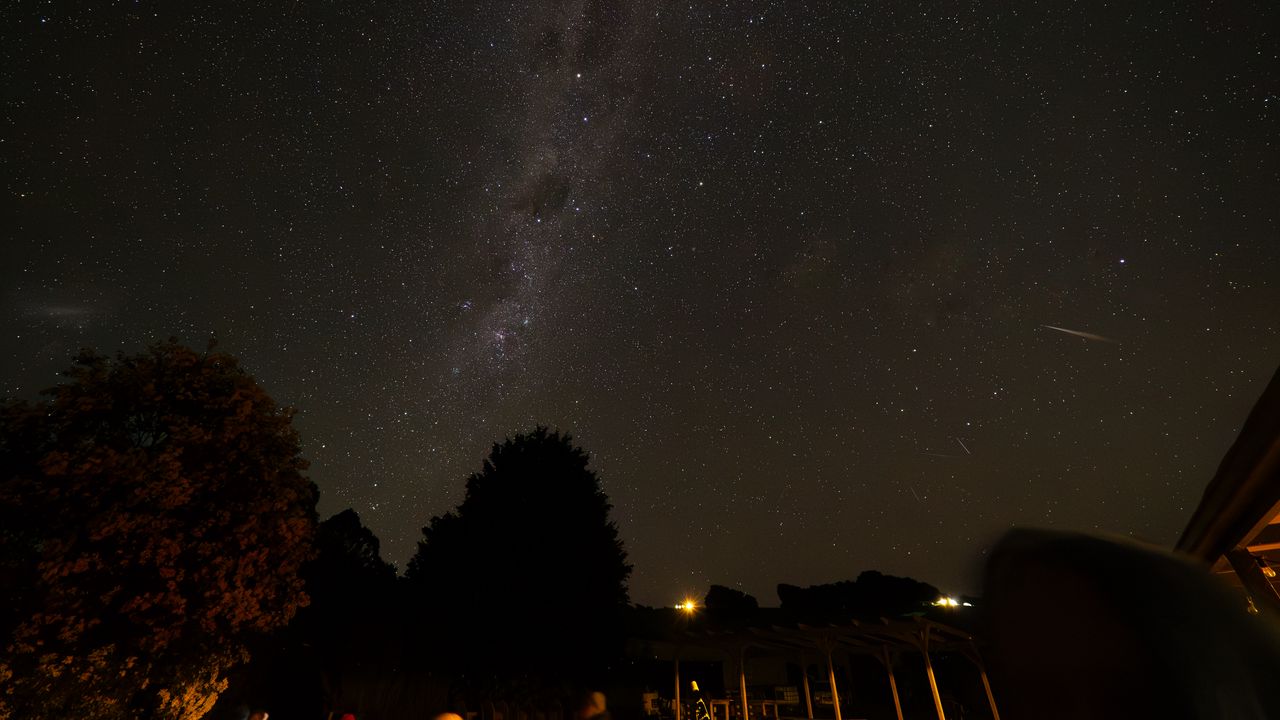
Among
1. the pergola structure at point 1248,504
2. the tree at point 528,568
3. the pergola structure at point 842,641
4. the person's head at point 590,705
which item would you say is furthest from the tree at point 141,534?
the pergola structure at point 1248,504

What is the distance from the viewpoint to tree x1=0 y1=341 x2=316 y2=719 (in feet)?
31.6

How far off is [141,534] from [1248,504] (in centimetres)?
1490

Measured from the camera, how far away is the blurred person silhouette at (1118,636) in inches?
23.8

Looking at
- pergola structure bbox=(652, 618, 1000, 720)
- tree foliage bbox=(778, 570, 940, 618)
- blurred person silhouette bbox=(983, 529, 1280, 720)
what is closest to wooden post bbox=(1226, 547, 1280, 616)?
pergola structure bbox=(652, 618, 1000, 720)

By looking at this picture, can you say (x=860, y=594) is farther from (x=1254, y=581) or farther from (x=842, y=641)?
(x=1254, y=581)

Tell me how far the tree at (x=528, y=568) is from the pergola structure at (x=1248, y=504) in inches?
576

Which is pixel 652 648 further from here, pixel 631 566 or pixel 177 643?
pixel 177 643

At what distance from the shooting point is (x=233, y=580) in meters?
11.4

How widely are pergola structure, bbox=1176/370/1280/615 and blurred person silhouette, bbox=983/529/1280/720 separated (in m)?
2.27

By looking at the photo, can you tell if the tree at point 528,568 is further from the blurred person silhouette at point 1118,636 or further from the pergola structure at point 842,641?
the blurred person silhouette at point 1118,636

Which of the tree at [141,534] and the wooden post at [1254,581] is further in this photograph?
the tree at [141,534]

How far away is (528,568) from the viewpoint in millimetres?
17406

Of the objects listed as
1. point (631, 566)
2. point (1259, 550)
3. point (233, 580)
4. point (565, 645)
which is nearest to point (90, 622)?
point (233, 580)

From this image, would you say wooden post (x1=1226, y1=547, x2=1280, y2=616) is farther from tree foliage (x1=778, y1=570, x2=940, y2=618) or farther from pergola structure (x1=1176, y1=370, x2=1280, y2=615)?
tree foliage (x1=778, y1=570, x2=940, y2=618)
